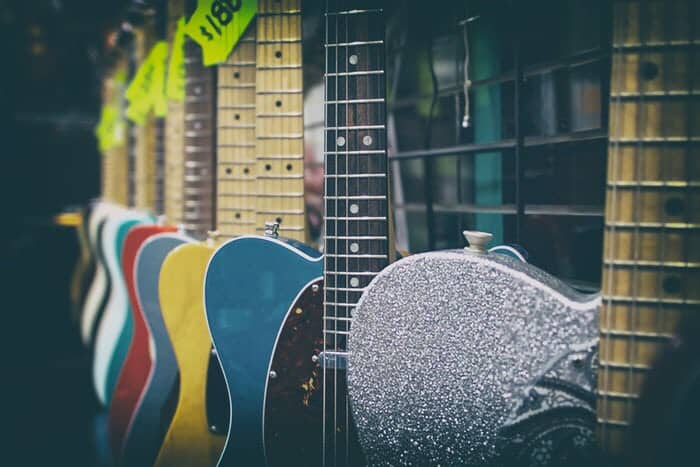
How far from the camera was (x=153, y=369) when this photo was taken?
1626 millimetres

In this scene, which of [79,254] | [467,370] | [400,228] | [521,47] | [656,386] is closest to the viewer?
[656,386]

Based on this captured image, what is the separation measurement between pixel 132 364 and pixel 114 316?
16.3 inches

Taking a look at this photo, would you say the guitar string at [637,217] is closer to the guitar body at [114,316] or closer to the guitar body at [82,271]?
the guitar body at [114,316]

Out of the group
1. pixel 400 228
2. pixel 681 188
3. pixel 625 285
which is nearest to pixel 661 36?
pixel 681 188

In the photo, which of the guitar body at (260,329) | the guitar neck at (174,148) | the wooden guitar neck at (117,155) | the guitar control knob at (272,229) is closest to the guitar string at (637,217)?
the guitar body at (260,329)

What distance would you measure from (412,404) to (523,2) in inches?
33.3

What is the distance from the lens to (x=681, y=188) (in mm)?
818

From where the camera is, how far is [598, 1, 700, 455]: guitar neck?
814mm

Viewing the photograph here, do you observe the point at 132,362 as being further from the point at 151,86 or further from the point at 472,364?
the point at 472,364

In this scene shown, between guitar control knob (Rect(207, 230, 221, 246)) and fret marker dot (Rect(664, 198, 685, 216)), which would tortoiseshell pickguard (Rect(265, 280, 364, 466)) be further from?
fret marker dot (Rect(664, 198, 685, 216))

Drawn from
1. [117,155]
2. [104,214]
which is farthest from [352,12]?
[117,155]

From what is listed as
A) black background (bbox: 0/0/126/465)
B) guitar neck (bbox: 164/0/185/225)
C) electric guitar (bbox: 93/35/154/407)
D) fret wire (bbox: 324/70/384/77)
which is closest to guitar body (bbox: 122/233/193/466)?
guitar neck (bbox: 164/0/185/225)

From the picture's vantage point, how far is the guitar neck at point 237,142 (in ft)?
5.10

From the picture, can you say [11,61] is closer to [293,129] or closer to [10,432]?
[10,432]
